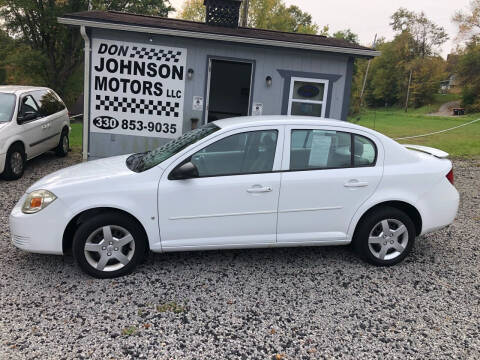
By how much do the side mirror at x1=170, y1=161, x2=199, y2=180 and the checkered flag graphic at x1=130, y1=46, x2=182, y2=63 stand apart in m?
5.10

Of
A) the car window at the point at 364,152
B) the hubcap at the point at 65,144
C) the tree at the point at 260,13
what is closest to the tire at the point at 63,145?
the hubcap at the point at 65,144

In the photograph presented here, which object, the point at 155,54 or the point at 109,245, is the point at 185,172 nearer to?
the point at 109,245

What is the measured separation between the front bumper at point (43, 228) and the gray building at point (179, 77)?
4.93 metres

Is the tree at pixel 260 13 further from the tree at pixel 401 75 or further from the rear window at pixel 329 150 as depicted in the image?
the rear window at pixel 329 150

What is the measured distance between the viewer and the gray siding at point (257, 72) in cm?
820

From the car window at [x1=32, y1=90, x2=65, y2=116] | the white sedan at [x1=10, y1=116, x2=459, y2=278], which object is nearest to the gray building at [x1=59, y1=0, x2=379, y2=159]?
the car window at [x1=32, y1=90, x2=65, y2=116]

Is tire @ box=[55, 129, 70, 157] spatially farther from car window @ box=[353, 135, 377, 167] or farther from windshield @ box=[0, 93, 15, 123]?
car window @ box=[353, 135, 377, 167]

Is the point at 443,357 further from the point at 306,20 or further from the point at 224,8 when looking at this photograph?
the point at 306,20

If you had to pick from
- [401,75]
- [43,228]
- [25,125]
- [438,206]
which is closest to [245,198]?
[43,228]

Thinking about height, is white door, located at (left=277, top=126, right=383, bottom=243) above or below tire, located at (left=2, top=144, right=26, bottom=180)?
above

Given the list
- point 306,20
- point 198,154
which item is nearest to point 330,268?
point 198,154

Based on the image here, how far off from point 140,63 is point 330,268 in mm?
5885

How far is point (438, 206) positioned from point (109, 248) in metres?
3.33

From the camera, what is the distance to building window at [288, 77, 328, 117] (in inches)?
336
